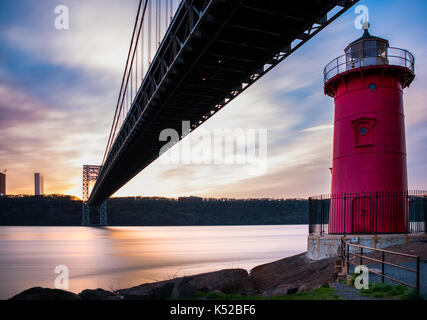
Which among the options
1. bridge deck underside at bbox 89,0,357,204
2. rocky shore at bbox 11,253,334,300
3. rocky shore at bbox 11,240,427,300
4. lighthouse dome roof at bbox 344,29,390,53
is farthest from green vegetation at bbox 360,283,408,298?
lighthouse dome roof at bbox 344,29,390,53

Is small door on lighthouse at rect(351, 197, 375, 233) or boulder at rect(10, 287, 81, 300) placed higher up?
small door on lighthouse at rect(351, 197, 375, 233)

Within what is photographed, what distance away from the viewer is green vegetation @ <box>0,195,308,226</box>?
4377 inches

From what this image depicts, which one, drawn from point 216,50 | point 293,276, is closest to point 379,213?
point 293,276

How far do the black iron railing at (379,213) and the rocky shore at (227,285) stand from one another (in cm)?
154

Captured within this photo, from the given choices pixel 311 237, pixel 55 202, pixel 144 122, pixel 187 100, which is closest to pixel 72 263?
pixel 144 122

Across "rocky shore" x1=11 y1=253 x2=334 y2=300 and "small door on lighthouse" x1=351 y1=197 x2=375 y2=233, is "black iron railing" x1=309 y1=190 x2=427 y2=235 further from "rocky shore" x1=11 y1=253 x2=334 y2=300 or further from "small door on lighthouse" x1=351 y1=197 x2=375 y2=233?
"rocky shore" x1=11 y1=253 x2=334 y2=300

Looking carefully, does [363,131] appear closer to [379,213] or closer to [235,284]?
[379,213]

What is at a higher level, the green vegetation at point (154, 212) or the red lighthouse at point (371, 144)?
the red lighthouse at point (371, 144)

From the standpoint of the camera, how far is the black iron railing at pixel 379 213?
1174 cm

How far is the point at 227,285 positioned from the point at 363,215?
184 inches

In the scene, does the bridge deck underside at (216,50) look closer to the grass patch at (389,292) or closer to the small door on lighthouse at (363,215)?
the small door on lighthouse at (363,215)

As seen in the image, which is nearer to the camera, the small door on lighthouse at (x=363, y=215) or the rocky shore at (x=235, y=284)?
the rocky shore at (x=235, y=284)

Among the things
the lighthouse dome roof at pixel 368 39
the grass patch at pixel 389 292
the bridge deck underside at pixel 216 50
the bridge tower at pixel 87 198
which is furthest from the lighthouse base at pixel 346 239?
the bridge tower at pixel 87 198
